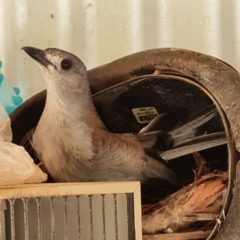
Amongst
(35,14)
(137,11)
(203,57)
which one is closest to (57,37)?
(35,14)

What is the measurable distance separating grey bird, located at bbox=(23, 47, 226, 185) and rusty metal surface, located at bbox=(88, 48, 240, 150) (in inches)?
2.6

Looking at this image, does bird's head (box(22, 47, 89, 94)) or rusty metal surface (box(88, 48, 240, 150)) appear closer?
rusty metal surface (box(88, 48, 240, 150))

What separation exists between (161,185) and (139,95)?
0.52 ft

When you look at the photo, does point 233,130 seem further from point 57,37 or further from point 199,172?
point 57,37

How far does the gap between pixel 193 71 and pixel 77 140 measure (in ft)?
0.70

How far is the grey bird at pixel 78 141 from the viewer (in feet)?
2.65

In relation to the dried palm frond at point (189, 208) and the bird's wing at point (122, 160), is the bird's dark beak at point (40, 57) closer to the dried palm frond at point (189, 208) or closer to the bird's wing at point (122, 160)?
the bird's wing at point (122, 160)

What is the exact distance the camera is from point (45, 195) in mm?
674

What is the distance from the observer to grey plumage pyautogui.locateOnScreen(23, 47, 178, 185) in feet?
2.65

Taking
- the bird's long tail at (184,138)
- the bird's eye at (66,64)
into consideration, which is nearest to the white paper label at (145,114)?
the bird's long tail at (184,138)

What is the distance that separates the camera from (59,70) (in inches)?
33.2

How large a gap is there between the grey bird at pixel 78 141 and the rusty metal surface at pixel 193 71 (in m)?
0.06

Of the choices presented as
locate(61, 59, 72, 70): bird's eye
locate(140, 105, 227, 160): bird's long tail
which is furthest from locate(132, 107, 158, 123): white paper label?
locate(61, 59, 72, 70): bird's eye

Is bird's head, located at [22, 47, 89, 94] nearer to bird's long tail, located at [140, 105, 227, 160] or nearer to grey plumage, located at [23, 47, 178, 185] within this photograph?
grey plumage, located at [23, 47, 178, 185]
